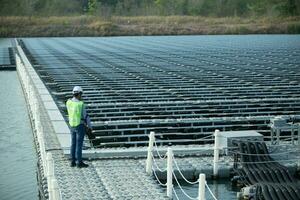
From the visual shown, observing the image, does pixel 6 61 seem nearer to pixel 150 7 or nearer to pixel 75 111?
pixel 75 111

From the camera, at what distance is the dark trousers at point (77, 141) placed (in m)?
11.7

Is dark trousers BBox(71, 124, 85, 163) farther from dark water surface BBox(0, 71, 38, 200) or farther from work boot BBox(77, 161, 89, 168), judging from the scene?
dark water surface BBox(0, 71, 38, 200)

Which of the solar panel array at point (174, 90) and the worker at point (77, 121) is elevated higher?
the worker at point (77, 121)

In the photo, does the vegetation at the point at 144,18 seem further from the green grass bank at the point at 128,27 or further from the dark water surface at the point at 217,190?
the dark water surface at the point at 217,190

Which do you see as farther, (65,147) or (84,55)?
(84,55)

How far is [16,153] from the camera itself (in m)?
16.7

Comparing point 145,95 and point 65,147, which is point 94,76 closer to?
point 145,95

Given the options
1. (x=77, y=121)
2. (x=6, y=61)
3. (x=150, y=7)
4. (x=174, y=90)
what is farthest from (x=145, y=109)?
(x=150, y=7)

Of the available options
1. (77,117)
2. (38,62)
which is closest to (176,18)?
(38,62)

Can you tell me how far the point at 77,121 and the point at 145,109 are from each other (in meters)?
8.64

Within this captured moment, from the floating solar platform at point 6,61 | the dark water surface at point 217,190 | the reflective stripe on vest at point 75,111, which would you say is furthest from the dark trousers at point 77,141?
the floating solar platform at point 6,61

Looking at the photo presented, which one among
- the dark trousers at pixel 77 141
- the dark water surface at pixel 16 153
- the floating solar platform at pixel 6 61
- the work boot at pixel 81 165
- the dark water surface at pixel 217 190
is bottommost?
the dark water surface at pixel 16 153

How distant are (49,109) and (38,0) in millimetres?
82520

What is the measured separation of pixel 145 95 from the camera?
23.0m
